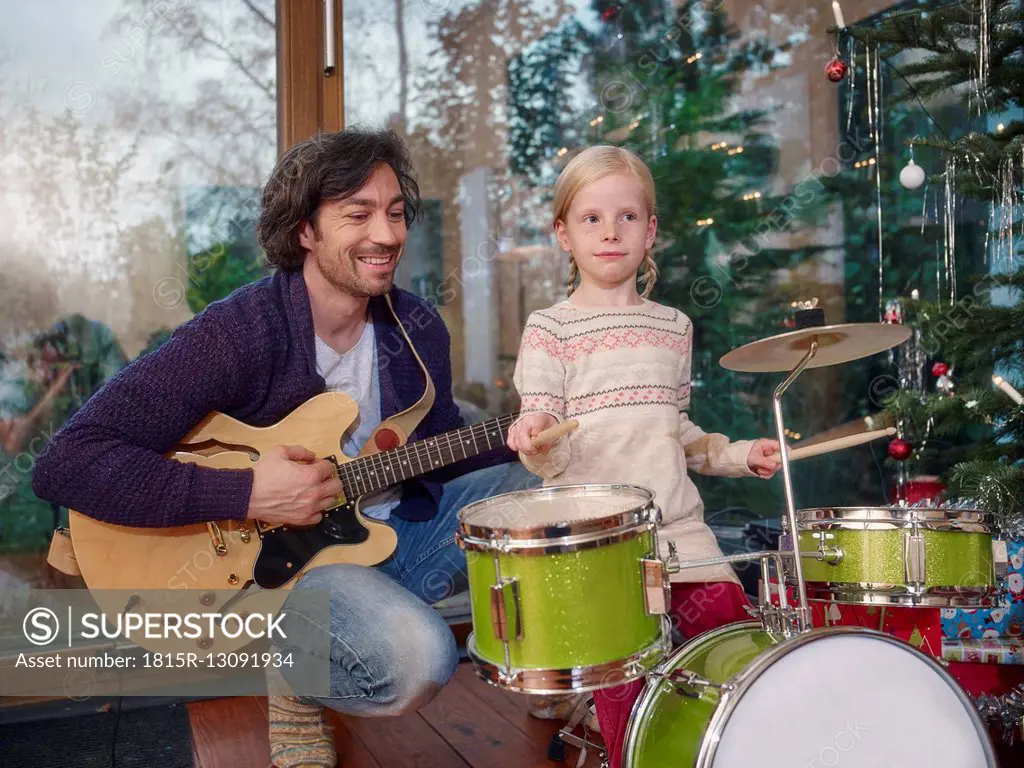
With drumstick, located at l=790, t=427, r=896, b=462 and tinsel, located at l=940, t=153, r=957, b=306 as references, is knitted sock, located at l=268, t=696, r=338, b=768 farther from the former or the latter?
tinsel, located at l=940, t=153, r=957, b=306

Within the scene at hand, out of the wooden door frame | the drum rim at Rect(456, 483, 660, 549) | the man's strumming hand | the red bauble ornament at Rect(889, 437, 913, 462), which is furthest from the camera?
the wooden door frame

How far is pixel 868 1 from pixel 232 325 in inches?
99.1

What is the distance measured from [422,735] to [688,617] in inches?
31.4

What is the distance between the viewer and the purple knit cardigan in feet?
6.11

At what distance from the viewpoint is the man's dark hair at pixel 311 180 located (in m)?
2.09

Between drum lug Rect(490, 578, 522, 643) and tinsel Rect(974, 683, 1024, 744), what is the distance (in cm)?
118

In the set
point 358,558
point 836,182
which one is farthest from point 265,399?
point 836,182

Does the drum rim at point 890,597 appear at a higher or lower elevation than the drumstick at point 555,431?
lower

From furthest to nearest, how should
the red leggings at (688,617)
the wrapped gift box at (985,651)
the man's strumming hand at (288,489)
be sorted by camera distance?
1. the wrapped gift box at (985,651)
2. the man's strumming hand at (288,489)
3. the red leggings at (688,617)

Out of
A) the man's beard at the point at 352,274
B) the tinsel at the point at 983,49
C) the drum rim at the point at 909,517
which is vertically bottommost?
the drum rim at the point at 909,517

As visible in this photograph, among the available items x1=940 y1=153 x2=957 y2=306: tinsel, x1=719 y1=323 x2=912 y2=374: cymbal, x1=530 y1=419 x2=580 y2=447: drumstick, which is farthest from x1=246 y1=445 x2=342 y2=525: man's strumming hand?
A: x1=940 y1=153 x2=957 y2=306: tinsel

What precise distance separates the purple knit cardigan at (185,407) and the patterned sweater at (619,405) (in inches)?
22.1

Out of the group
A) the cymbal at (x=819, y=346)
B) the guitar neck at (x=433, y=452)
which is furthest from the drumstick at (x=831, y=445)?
the guitar neck at (x=433, y=452)

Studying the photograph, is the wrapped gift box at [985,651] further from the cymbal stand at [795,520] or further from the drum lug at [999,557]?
the cymbal stand at [795,520]
